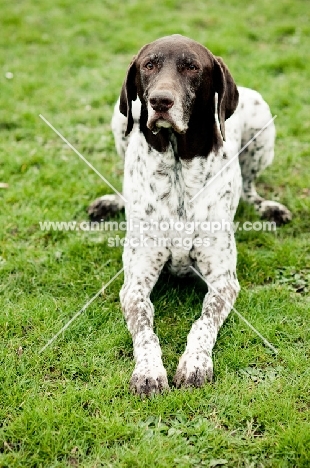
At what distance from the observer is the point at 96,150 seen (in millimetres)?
5605

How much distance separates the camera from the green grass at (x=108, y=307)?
276cm

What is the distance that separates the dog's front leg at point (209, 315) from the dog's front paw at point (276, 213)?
1.02 m

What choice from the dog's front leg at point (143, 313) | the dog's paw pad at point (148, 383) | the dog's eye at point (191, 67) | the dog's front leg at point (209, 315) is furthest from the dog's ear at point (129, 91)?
the dog's paw pad at point (148, 383)

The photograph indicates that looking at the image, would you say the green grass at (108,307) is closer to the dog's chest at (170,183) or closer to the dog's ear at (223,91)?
the dog's chest at (170,183)

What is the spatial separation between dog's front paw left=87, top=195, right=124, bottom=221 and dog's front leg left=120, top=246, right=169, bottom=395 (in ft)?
3.27

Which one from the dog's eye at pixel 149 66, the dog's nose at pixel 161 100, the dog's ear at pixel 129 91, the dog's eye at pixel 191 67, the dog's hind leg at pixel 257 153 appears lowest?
the dog's hind leg at pixel 257 153

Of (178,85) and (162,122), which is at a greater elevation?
(178,85)

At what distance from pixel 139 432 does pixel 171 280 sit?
4.31 ft

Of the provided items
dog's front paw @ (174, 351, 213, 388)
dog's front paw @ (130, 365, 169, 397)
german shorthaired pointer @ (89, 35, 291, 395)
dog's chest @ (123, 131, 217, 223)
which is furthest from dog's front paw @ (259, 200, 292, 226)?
dog's front paw @ (130, 365, 169, 397)

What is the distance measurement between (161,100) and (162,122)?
0.48 feet

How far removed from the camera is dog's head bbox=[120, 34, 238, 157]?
10.2ft

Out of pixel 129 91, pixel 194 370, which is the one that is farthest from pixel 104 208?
pixel 194 370

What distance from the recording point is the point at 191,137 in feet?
11.4

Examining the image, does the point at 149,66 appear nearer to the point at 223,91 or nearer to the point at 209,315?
the point at 223,91
